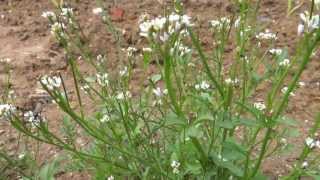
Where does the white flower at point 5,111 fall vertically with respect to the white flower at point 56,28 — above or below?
below

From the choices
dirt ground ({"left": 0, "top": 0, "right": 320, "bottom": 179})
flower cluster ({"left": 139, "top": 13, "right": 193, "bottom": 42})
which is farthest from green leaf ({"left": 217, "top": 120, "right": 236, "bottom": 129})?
dirt ground ({"left": 0, "top": 0, "right": 320, "bottom": 179})

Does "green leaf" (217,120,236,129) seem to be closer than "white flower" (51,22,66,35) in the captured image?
Yes

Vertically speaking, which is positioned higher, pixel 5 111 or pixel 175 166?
pixel 5 111

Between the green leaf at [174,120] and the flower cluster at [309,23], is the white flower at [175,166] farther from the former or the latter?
the flower cluster at [309,23]

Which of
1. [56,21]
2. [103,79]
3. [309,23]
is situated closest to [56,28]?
[56,21]

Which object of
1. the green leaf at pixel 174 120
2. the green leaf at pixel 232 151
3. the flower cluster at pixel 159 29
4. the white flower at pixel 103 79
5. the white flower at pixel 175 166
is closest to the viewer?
the flower cluster at pixel 159 29

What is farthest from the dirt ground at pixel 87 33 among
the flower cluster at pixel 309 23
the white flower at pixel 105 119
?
the flower cluster at pixel 309 23

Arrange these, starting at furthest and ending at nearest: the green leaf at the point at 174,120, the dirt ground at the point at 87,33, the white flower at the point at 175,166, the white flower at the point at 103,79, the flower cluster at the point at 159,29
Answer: the dirt ground at the point at 87,33 → the white flower at the point at 103,79 → the white flower at the point at 175,166 → the green leaf at the point at 174,120 → the flower cluster at the point at 159,29

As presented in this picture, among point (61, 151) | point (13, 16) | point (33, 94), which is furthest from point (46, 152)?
point (13, 16)

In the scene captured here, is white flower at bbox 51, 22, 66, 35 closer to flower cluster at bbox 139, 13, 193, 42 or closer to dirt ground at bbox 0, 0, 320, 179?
flower cluster at bbox 139, 13, 193, 42

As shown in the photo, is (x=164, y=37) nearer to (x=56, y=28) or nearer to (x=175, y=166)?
(x=56, y=28)
